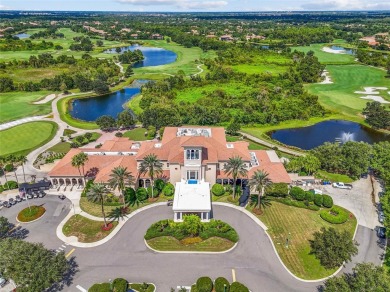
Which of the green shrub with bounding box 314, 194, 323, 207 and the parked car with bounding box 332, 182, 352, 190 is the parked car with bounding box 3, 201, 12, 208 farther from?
the parked car with bounding box 332, 182, 352, 190

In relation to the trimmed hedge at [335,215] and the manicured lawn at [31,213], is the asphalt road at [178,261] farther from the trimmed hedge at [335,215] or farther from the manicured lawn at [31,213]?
the trimmed hedge at [335,215]

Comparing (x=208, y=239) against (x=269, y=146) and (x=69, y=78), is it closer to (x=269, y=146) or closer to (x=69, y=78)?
(x=269, y=146)

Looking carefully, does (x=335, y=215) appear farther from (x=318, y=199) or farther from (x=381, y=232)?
(x=381, y=232)

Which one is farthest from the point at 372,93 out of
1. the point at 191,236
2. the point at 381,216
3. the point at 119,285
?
the point at 119,285

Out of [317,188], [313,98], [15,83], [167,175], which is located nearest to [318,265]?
[317,188]

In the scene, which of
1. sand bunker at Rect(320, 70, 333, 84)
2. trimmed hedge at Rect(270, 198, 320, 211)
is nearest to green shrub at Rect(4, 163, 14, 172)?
trimmed hedge at Rect(270, 198, 320, 211)

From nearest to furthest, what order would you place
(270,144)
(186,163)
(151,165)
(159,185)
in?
(151,165) < (186,163) < (159,185) < (270,144)
